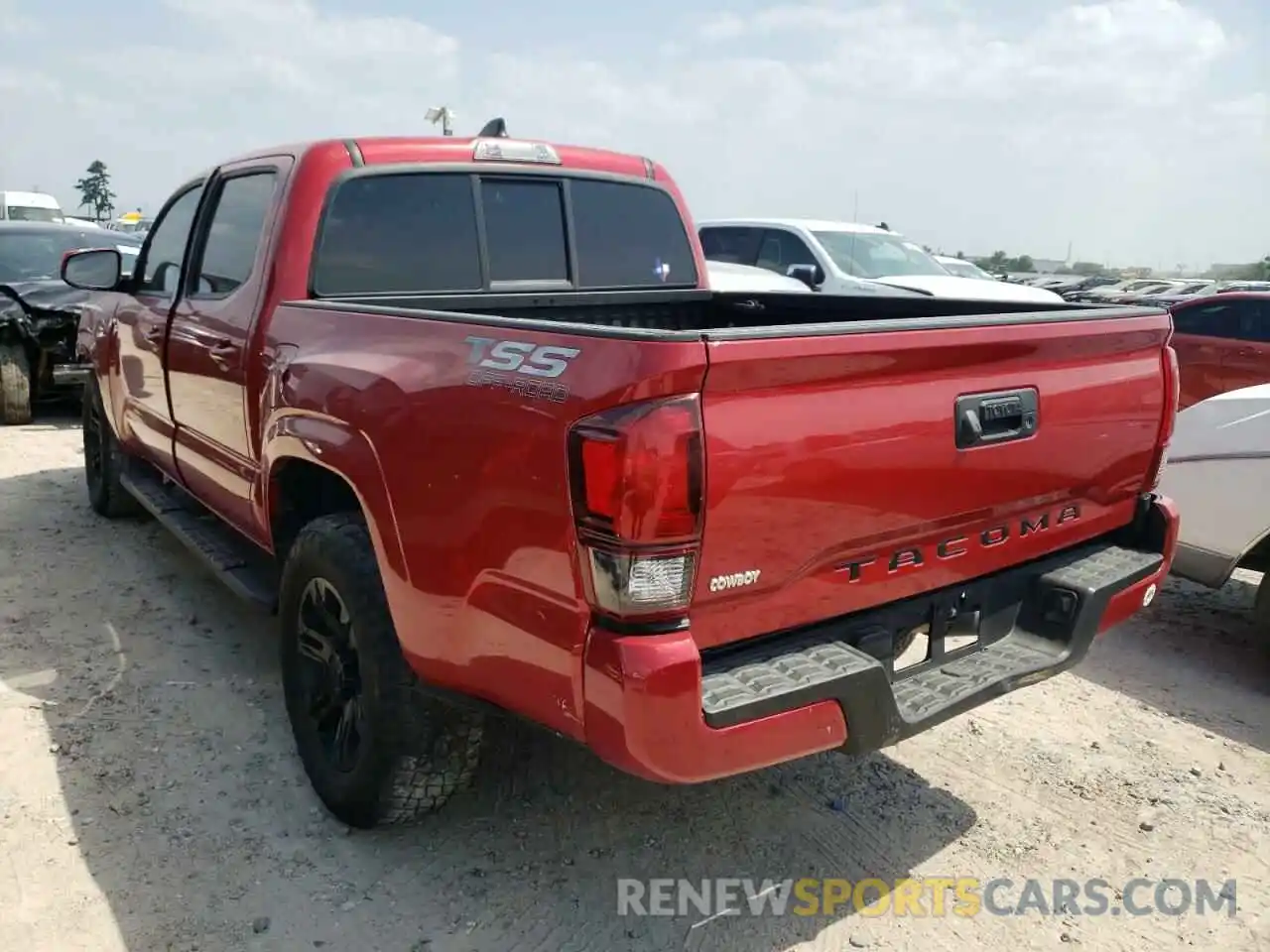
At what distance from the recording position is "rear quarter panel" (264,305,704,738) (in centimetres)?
208

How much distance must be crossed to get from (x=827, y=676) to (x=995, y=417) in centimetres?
83

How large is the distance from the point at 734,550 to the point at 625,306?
2.27 m

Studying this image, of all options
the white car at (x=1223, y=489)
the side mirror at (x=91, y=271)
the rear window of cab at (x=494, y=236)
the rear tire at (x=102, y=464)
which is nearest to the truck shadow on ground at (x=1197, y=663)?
the white car at (x=1223, y=489)

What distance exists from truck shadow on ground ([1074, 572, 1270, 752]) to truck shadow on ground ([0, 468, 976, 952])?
1346 millimetres

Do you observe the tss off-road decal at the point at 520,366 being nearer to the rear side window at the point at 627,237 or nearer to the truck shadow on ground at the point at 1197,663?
the rear side window at the point at 627,237

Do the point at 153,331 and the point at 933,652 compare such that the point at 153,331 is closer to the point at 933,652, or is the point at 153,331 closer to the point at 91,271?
the point at 91,271

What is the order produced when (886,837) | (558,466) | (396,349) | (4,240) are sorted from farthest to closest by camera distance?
(4,240)
(886,837)
(396,349)
(558,466)

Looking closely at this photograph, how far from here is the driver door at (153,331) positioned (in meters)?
4.56

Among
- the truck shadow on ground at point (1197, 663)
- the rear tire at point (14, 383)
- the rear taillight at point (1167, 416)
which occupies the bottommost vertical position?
the truck shadow on ground at point (1197, 663)

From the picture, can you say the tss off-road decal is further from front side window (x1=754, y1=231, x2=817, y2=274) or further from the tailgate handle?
front side window (x1=754, y1=231, x2=817, y2=274)

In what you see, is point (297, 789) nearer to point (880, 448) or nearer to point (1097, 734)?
point (880, 448)

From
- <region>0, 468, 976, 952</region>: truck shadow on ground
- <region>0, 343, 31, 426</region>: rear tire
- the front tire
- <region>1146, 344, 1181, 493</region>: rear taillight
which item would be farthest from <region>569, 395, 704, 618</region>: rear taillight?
<region>0, 343, 31, 426</region>: rear tire

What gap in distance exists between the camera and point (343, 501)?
10.6 ft

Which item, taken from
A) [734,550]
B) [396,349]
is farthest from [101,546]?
[734,550]
